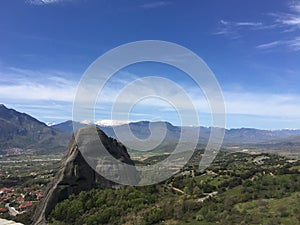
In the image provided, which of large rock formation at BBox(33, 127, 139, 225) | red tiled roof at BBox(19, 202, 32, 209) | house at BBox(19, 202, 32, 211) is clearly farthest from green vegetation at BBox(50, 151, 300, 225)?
red tiled roof at BBox(19, 202, 32, 209)

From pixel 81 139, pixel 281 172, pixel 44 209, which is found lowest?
pixel 44 209

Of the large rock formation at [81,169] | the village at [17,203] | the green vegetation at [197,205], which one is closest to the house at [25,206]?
the village at [17,203]

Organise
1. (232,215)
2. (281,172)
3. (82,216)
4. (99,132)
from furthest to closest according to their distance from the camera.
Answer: (99,132) < (281,172) < (82,216) < (232,215)

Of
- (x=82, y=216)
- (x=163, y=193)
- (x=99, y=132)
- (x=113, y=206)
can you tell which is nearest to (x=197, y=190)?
(x=163, y=193)

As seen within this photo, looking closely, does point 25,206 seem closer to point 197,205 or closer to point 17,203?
point 17,203

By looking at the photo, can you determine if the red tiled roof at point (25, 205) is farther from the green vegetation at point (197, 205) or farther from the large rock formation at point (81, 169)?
the green vegetation at point (197, 205)

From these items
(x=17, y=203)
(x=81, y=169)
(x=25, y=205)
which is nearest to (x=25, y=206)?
(x=25, y=205)

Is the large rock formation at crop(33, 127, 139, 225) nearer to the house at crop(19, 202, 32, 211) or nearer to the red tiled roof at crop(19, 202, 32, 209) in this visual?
the house at crop(19, 202, 32, 211)

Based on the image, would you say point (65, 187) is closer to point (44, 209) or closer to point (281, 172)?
point (44, 209)
